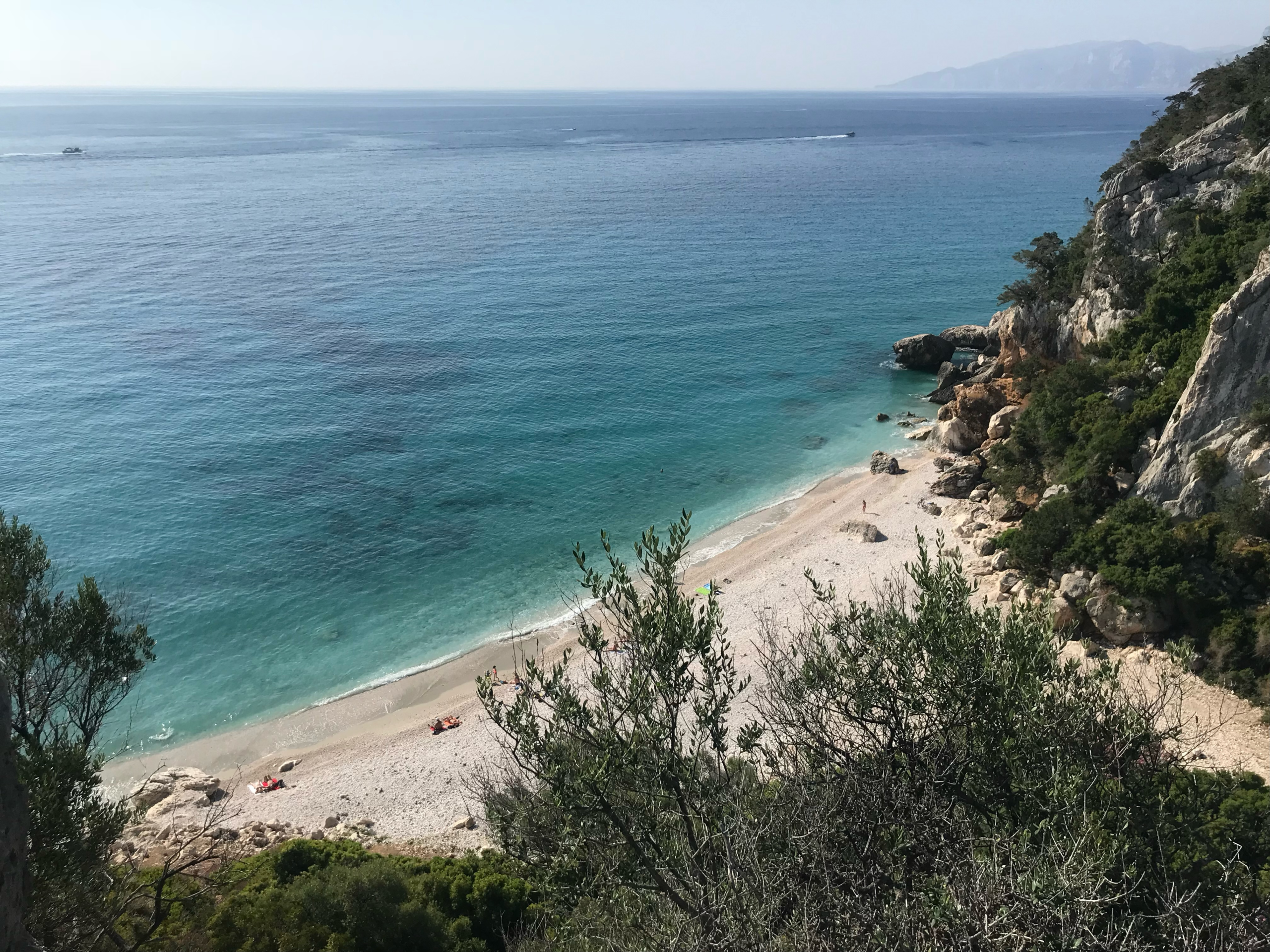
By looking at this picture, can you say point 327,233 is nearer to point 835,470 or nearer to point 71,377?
point 71,377

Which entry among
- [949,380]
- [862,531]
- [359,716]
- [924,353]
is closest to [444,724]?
[359,716]

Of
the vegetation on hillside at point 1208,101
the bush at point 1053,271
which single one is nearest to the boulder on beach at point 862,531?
the bush at point 1053,271

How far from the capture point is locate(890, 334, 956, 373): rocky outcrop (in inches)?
2250

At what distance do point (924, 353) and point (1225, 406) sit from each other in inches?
1278

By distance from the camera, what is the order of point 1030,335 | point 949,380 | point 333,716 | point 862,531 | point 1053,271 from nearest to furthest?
point 333,716 → point 862,531 → point 1053,271 → point 1030,335 → point 949,380

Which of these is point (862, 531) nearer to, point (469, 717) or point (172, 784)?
point (469, 717)

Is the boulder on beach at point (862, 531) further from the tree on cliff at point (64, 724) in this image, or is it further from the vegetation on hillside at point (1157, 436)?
A: the tree on cliff at point (64, 724)

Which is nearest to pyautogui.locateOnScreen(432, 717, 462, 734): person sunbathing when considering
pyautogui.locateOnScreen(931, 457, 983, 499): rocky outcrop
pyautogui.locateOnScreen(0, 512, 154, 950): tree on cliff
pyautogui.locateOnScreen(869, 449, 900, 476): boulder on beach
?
pyautogui.locateOnScreen(0, 512, 154, 950): tree on cliff

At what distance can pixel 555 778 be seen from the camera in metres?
10.2

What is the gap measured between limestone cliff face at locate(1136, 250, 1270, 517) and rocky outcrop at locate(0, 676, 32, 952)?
28693 millimetres

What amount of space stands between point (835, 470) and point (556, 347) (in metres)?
23.4

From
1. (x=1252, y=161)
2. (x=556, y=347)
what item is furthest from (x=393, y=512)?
(x=1252, y=161)

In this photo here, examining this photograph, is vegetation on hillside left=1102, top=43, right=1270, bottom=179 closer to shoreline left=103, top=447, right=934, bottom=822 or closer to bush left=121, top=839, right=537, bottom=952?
shoreline left=103, top=447, right=934, bottom=822

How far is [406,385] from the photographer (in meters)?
54.0
